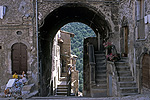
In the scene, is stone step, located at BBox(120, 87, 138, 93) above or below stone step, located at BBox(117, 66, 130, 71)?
below

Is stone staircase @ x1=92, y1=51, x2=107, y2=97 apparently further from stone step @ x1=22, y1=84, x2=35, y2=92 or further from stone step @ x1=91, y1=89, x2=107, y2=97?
stone step @ x1=22, y1=84, x2=35, y2=92

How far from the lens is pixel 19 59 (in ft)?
33.4

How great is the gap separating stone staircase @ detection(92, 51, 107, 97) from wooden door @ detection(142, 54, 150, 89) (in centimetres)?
341

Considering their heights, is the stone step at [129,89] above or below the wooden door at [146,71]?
below

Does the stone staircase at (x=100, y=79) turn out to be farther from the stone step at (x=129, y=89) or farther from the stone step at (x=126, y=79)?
the stone step at (x=129, y=89)

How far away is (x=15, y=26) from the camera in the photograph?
10.0 meters

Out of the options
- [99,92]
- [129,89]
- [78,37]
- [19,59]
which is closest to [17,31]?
[19,59]

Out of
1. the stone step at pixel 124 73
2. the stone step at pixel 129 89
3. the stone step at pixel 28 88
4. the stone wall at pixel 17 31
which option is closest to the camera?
the stone step at pixel 129 89

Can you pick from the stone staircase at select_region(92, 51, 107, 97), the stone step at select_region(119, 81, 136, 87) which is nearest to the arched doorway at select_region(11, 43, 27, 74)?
the stone staircase at select_region(92, 51, 107, 97)

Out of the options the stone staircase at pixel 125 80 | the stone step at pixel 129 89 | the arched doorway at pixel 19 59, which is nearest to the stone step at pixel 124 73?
the stone staircase at pixel 125 80

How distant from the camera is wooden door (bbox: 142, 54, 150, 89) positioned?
6882 millimetres

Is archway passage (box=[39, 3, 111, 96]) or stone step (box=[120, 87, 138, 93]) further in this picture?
archway passage (box=[39, 3, 111, 96])

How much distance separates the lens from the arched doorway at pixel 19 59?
10.2 meters

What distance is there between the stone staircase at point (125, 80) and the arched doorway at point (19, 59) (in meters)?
5.67
